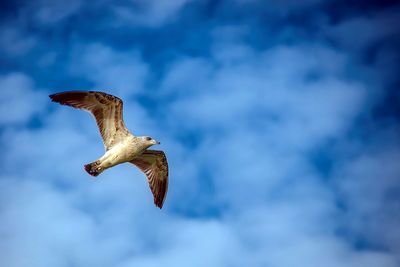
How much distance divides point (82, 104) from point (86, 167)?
8.30ft

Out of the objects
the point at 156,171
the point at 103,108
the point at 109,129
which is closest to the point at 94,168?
the point at 109,129

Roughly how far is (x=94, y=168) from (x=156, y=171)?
3737mm

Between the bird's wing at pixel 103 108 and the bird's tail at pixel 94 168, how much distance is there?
104 centimetres

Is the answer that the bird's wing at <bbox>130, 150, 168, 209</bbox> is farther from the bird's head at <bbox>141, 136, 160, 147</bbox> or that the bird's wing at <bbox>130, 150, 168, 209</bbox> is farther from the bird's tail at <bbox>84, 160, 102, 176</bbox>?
the bird's tail at <bbox>84, 160, 102, 176</bbox>

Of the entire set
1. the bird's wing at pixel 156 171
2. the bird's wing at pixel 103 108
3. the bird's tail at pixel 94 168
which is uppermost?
the bird's wing at pixel 103 108

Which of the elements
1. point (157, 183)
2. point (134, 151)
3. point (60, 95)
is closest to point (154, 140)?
point (134, 151)

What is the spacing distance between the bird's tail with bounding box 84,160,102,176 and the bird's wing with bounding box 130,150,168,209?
2876 millimetres

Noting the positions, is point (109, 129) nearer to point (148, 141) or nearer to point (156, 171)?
point (148, 141)

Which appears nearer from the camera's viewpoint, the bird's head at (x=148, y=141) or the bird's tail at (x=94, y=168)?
the bird's tail at (x=94, y=168)

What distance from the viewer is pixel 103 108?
23.1 m

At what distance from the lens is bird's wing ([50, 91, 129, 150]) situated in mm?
22609

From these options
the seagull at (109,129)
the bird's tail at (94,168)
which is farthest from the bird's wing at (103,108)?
the bird's tail at (94,168)

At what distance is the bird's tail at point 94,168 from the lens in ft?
73.2

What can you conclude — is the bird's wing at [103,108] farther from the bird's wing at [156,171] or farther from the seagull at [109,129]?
the bird's wing at [156,171]
